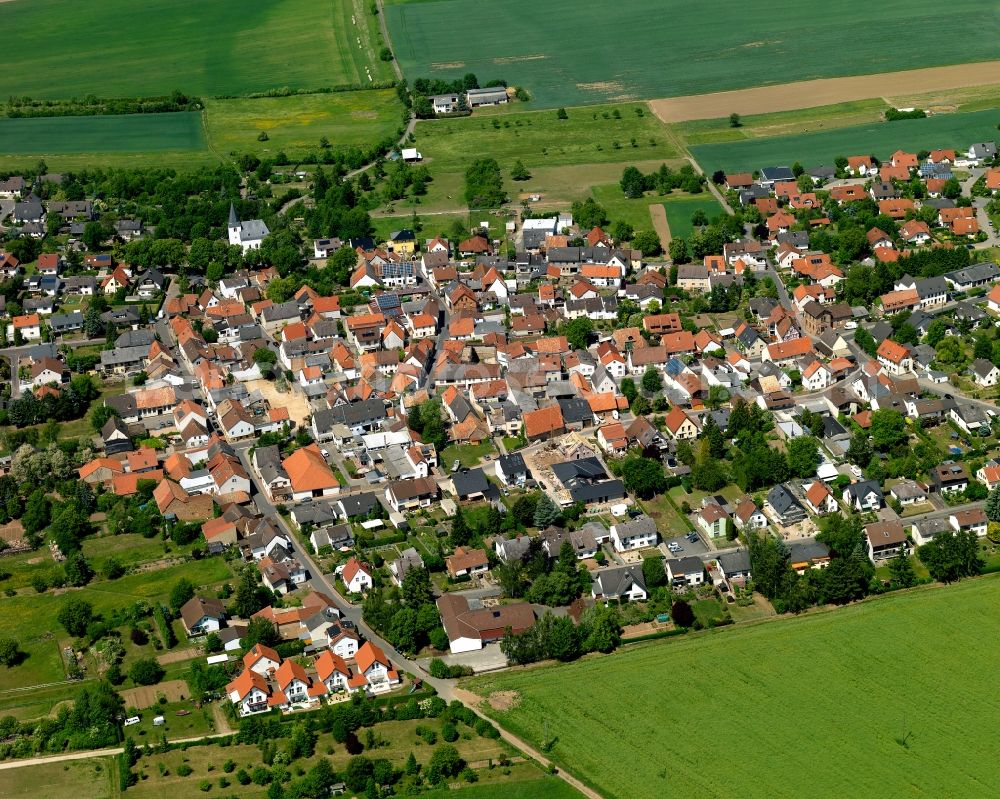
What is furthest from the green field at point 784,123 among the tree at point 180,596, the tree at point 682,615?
the tree at point 180,596

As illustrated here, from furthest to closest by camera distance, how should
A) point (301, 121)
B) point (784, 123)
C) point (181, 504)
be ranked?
point (301, 121)
point (784, 123)
point (181, 504)

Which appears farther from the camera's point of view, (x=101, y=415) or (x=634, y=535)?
(x=101, y=415)

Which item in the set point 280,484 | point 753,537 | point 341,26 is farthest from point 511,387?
point 341,26

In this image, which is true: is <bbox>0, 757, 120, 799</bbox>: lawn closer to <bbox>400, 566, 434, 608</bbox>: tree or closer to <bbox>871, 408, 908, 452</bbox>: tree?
<bbox>400, 566, 434, 608</bbox>: tree

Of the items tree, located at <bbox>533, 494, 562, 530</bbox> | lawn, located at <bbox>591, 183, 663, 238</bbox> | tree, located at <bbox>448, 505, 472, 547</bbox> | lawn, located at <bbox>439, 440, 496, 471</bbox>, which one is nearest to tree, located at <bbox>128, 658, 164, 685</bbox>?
tree, located at <bbox>448, 505, 472, 547</bbox>

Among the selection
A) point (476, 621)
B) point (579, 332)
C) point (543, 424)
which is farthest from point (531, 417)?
point (476, 621)

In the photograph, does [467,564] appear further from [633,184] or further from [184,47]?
[184,47]

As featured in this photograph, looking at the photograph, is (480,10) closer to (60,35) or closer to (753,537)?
(60,35)
